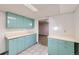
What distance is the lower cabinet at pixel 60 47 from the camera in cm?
306

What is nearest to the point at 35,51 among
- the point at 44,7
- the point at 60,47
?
the point at 60,47

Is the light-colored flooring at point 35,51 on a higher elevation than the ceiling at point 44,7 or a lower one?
lower

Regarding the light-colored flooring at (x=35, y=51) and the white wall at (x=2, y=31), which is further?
the light-colored flooring at (x=35, y=51)

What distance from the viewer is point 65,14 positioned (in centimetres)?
432

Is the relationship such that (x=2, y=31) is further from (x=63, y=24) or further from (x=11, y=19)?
(x=63, y=24)

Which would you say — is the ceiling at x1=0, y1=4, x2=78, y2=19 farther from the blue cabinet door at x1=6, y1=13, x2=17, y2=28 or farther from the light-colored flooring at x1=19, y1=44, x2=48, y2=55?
the light-colored flooring at x1=19, y1=44, x2=48, y2=55

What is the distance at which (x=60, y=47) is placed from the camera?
137 inches

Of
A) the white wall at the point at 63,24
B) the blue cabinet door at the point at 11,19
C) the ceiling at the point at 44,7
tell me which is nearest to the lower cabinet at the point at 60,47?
the white wall at the point at 63,24

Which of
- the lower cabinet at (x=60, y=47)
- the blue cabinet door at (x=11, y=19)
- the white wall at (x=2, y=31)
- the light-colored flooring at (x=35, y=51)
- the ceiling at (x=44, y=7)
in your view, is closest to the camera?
the ceiling at (x=44, y=7)

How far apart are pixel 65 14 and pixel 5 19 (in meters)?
2.50

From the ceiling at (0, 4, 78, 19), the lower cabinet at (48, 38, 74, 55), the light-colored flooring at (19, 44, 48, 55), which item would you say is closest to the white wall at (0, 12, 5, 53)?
the ceiling at (0, 4, 78, 19)

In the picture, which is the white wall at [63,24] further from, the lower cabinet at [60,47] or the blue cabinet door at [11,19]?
the blue cabinet door at [11,19]
